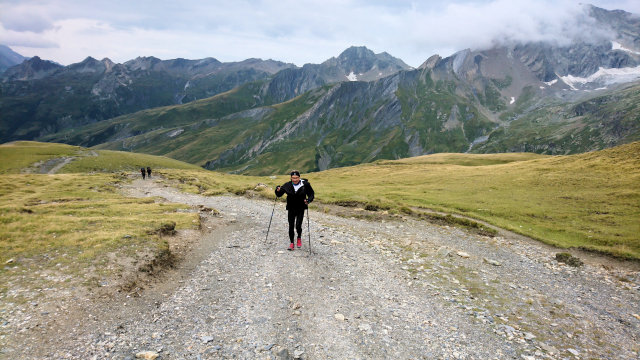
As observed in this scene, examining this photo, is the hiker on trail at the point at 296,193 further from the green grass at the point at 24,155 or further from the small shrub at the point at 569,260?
the green grass at the point at 24,155


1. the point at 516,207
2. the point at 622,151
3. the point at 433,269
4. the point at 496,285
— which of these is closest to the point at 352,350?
the point at 433,269

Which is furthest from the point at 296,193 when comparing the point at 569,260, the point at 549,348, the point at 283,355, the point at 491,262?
the point at 569,260

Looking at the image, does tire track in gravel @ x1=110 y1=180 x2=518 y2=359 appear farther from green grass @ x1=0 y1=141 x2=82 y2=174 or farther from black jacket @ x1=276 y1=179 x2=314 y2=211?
green grass @ x1=0 y1=141 x2=82 y2=174

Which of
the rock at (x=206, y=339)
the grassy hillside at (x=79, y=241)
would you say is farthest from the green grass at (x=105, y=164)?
the rock at (x=206, y=339)

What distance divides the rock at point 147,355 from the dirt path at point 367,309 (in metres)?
0.17

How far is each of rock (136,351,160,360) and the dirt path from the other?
173mm

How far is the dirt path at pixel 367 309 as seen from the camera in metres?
9.27

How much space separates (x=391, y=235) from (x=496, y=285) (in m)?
9.03

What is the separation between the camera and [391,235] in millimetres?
23391

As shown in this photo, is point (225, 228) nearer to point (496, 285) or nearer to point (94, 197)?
point (496, 285)

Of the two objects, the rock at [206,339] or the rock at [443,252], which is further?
the rock at [443,252]

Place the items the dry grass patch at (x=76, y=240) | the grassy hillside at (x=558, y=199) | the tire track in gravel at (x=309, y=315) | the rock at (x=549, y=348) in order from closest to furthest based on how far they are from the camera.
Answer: the tire track in gravel at (x=309, y=315)
the rock at (x=549, y=348)
the dry grass patch at (x=76, y=240)
the grassy hillside at (x=558, y=199)

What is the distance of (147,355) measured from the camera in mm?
8406

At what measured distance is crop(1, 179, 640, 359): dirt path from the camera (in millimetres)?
9273
